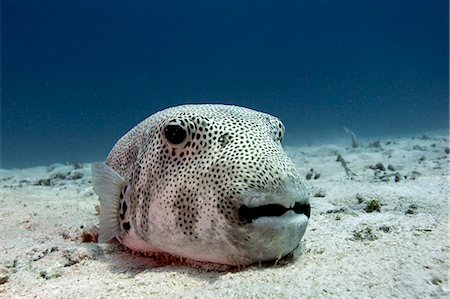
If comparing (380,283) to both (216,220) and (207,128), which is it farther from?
(207,128)

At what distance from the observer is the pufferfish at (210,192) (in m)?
2.43

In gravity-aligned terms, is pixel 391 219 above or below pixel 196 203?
below

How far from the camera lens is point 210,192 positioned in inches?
100

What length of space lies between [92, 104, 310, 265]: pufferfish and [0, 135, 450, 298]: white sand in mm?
206

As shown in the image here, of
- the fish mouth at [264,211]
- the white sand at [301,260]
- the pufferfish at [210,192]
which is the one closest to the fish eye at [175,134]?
the pufferfish at [210,192]

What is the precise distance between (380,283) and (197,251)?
1.25m

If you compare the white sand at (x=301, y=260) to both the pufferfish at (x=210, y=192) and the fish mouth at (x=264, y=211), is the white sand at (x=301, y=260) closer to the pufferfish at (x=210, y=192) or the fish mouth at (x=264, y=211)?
the pufferfish at (x=210, y=192)

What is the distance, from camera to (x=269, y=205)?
2432 mm

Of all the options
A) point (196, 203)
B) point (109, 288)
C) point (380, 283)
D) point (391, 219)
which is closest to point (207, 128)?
point (196, 203)

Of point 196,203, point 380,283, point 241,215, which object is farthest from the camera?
point 196,203

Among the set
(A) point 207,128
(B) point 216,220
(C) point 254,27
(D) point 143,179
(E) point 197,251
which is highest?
(C) point 254,27

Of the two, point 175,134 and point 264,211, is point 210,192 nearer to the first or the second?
point 264,211

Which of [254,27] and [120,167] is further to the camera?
[254,27]

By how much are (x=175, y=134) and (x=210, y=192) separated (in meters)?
0.62
